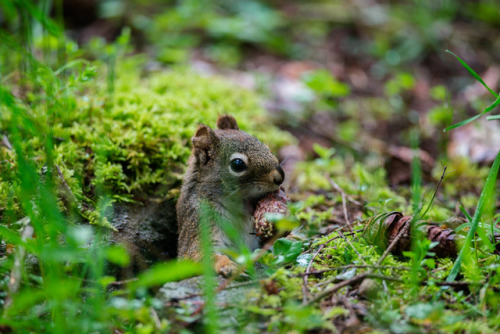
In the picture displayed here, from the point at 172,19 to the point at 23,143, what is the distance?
4661mm

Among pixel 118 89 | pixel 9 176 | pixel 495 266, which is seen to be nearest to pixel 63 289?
pixel 9 176

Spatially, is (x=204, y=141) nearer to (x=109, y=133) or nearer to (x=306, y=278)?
(x=109, y=133)

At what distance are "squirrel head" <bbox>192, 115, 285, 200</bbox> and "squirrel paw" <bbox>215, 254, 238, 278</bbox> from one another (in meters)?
0.52

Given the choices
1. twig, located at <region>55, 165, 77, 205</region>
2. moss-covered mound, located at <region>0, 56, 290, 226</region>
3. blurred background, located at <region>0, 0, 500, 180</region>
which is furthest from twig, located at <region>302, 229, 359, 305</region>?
blurred background, located at <region>0, 0, 500, 180</region>

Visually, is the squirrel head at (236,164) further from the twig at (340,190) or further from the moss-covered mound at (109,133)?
the twig at (340,190)

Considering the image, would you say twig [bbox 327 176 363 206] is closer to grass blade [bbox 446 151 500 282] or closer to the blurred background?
the blurred background

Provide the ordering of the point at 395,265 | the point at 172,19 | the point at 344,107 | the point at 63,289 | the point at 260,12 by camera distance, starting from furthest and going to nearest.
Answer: the point at 260,12 < the point at 172,19 < the point at 344,107 < the point at 395,265 < the point at 63,289

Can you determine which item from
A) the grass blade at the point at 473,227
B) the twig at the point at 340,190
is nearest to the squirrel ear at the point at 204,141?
the twig at the point at 340,190

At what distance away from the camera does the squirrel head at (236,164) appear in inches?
124

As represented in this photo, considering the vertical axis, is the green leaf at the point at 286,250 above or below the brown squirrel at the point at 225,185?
below

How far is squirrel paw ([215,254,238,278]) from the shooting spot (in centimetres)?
268

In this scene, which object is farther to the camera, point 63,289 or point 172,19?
point 172,19

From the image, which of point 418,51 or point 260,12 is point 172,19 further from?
point 418,51

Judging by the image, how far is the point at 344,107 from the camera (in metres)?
6.62
